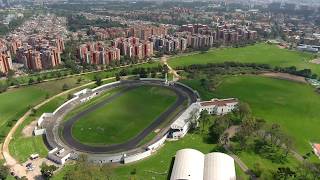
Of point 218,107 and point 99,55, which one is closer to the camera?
point 218,107

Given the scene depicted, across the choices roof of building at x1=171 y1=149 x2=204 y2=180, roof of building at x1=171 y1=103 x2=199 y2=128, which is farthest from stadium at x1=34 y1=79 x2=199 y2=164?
roof of building at x1=171 y1=149 x2=204 y2=180

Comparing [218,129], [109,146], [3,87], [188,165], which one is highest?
[3,87]

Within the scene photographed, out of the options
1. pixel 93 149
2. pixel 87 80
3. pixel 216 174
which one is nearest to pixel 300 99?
pixel 216 174

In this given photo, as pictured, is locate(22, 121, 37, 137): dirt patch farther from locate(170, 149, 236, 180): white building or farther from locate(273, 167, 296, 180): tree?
locate(273, 167, 296, 180): tree

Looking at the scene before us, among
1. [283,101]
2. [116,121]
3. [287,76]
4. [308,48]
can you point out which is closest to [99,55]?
[116,121]

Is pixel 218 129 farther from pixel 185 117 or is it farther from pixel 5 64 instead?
pixel 5 64

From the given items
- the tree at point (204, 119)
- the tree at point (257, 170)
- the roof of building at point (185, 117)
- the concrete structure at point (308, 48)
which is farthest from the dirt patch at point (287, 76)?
the tree at point (257, 170)
